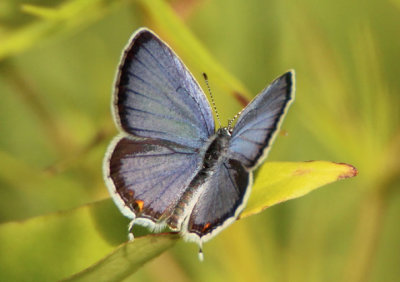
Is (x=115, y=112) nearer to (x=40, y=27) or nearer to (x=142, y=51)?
(x=142, y=51)

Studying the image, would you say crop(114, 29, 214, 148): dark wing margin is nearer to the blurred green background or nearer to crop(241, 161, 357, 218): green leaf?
the blurred green background

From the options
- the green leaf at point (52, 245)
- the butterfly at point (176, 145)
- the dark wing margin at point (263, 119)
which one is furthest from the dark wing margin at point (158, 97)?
the green leaf at point (52, 245)

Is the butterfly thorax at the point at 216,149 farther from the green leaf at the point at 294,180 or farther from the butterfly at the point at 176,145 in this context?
the green leaf at the point at 294,180

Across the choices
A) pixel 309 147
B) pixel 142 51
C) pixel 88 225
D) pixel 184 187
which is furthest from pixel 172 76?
pixel 309 147

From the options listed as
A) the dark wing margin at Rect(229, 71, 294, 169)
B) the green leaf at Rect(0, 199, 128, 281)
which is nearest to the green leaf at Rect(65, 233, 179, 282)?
the green leaf at Rect(0, 199, 128, 281)

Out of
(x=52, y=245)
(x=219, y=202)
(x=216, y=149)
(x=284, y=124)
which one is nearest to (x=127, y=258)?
(x=52, y=245)

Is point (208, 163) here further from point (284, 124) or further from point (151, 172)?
point (284, 124)

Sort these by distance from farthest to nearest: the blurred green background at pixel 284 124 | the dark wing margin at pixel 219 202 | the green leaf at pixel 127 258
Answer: the blurred green background at pixel 284 124, the dark wing margin at pixel 219 202, the green leaf at pixel 127 258
